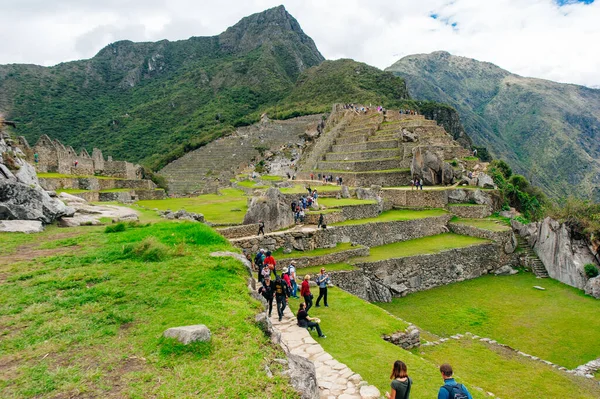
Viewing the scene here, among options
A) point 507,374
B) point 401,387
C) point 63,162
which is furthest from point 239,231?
point 63,162

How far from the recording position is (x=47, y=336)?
14.6ft

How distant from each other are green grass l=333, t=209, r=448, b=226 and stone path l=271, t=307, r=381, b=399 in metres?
10.1

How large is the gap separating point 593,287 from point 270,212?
45.2 ft

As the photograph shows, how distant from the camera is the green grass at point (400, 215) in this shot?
18.5m

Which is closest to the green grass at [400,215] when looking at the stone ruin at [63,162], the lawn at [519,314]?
the lawn at [519,314]

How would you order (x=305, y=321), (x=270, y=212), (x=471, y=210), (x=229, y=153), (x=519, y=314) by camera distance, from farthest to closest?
(x=229, y=153)
(x=471, y=210)
(x=270, y=212)
(x=519, y=314)
(x=305, y=321)

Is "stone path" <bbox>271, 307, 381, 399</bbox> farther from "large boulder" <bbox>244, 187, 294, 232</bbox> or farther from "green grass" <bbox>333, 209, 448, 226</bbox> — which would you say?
"green grass" <bbox>333, 209, 448, 226</bbox>

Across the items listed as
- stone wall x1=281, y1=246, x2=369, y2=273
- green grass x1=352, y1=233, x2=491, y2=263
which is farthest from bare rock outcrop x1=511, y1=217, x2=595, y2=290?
stone wall x1=281, y1=246, x2=369, y2=273

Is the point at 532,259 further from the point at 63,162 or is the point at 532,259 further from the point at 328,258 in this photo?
the point at 63,162

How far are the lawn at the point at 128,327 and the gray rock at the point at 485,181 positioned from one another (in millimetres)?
21007

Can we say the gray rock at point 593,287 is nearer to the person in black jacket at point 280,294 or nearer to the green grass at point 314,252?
the green grass at point 314,252

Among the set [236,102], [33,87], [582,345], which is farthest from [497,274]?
[33,87]

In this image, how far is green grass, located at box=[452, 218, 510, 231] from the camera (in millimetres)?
19359

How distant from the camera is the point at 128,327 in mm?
4863
